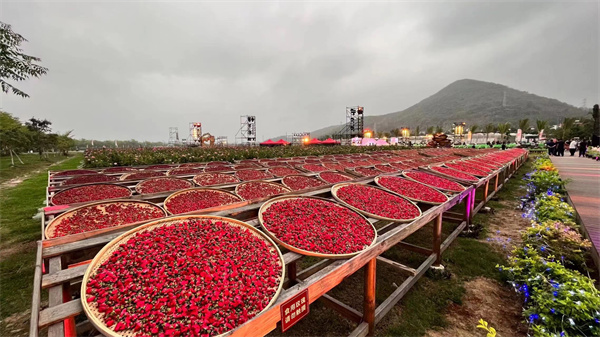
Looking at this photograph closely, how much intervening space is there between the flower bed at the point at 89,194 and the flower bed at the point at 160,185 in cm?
29

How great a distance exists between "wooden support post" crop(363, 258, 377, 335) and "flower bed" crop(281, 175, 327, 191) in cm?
311

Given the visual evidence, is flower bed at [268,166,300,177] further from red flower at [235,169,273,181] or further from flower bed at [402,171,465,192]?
flower bed at [402,171,465,192]

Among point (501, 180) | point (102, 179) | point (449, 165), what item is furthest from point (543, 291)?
point (501, 180)

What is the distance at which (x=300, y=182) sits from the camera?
6227 mm

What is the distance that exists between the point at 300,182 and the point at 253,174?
2161 mm

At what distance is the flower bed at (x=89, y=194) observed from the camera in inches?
176

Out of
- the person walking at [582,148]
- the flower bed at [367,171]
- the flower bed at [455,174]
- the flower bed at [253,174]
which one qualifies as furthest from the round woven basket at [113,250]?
the person walking at [582,148]

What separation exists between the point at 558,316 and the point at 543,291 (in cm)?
33

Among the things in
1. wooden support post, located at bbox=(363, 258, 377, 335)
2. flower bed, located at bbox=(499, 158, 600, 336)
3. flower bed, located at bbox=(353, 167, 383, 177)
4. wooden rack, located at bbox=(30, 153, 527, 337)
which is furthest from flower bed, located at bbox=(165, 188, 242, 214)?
flower bed, located at bbox=(353, 167, 383, 177)

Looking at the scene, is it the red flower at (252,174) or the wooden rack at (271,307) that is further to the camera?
the red flower at (252,174)

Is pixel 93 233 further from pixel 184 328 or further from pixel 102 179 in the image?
pixel 102 179

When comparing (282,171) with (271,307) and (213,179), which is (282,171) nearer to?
(213,179)

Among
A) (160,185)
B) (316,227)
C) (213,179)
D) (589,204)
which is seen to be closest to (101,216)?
(160,185)

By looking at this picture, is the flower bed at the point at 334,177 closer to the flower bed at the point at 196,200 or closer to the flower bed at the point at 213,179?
the flower bed at the point at 213,179
